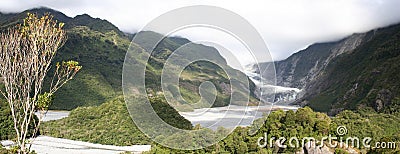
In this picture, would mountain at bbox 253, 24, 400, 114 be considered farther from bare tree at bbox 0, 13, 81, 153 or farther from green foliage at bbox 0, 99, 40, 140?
bare tree at bbox 0, 13, 81, 153

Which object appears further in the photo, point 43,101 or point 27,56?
point 43,101

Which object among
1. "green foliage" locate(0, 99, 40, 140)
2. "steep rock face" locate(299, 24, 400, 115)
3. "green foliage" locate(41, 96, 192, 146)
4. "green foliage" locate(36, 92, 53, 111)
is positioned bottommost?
"steep rock face" locate(299, 24, 400, 115)

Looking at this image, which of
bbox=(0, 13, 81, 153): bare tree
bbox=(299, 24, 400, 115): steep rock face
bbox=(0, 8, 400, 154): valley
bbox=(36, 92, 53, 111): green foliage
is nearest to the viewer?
bbox=(0, 13, 81, 153): bare tree

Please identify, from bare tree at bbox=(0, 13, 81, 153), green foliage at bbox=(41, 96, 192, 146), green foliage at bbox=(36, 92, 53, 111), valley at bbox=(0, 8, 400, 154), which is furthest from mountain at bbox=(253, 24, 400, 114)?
bare tree at bbox=(0, 13, 81, 153)

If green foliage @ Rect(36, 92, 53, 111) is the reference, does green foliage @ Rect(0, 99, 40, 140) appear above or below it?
below

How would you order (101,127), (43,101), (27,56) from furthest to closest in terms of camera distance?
(101,127), (43,101), (27,56)

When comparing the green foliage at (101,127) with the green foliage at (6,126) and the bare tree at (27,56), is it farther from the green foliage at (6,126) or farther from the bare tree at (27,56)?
the bare tree at (27,56)

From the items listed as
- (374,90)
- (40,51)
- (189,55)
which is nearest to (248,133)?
(189,55)

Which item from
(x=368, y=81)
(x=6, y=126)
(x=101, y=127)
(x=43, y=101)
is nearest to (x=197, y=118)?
(x=43, y=101)

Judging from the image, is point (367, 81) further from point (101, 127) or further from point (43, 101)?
point (43, 101)

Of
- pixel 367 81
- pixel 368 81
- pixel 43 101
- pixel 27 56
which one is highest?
pixel 27 56

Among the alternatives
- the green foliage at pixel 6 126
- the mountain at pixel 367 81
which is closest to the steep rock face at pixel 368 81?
the mountain at pixel 367 81
